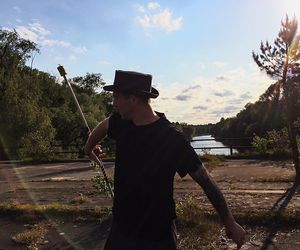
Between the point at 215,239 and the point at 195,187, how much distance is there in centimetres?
544

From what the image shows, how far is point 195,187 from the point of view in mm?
11656

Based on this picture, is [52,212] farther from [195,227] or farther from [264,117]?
[264,117]

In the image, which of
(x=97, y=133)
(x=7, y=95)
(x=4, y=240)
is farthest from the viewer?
(x=7, y=95)

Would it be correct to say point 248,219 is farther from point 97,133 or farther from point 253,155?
point 253,155

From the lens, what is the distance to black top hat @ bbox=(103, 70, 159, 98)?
10.4ft

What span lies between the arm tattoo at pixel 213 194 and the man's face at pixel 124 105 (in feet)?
2.07

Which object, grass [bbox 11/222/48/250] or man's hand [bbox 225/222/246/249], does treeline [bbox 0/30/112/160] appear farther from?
man's hand [bbox 225/222/246/249]

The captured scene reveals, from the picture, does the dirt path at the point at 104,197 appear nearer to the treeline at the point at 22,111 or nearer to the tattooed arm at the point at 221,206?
the tattooed arm at the point at 221,206

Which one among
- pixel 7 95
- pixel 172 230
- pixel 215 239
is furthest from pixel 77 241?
pixel 7 95

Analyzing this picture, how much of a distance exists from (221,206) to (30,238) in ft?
14.5

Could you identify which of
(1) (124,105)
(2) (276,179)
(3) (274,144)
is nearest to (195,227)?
(1) (124,105)

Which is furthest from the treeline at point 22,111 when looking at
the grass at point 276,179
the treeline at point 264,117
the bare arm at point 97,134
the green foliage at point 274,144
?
the bare arm at point 97,134

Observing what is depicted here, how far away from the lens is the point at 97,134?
12.5 ft

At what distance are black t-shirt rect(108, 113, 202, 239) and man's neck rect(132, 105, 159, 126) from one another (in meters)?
0.03
